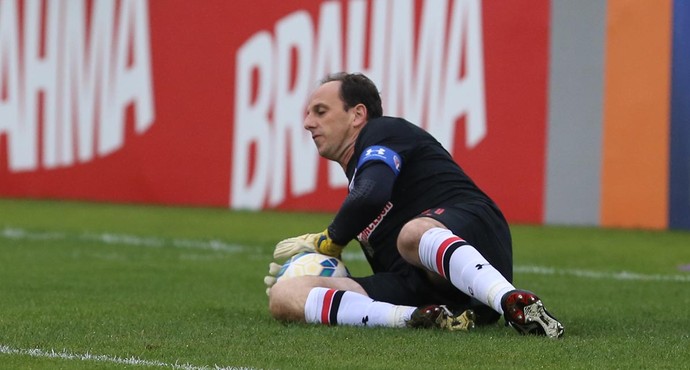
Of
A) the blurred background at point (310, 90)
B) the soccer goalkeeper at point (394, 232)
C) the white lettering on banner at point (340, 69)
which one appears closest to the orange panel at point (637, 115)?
the blurred background at point (310, 90)

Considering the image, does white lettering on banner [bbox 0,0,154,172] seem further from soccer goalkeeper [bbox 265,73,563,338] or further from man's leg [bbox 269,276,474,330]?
man's leg [bbox 269,276,474,330]

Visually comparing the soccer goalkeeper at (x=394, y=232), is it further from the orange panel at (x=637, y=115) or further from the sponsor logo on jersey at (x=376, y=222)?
the orange panel at (x=637, y=115)

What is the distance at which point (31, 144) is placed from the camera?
1678 centimetres

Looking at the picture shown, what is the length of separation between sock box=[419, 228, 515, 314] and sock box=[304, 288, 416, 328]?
1.15 feet

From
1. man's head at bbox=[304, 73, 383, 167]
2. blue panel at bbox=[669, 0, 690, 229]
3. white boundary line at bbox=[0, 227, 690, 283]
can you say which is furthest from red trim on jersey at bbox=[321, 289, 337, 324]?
blue panel at bbox=[669, 0, 690, 229]

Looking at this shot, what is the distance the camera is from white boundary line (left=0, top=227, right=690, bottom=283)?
949 centimetres

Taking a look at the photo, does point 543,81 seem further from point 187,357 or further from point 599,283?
point 187,357

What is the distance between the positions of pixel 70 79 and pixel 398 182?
11.3 meters

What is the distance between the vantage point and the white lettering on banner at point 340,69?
13.9 metres

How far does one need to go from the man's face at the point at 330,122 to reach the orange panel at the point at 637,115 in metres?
7.38

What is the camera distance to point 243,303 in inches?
284

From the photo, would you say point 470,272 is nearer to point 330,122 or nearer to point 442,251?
point 442,251

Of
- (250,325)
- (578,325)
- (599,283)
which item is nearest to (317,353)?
(250,325)

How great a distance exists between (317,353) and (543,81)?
29.5 feet
